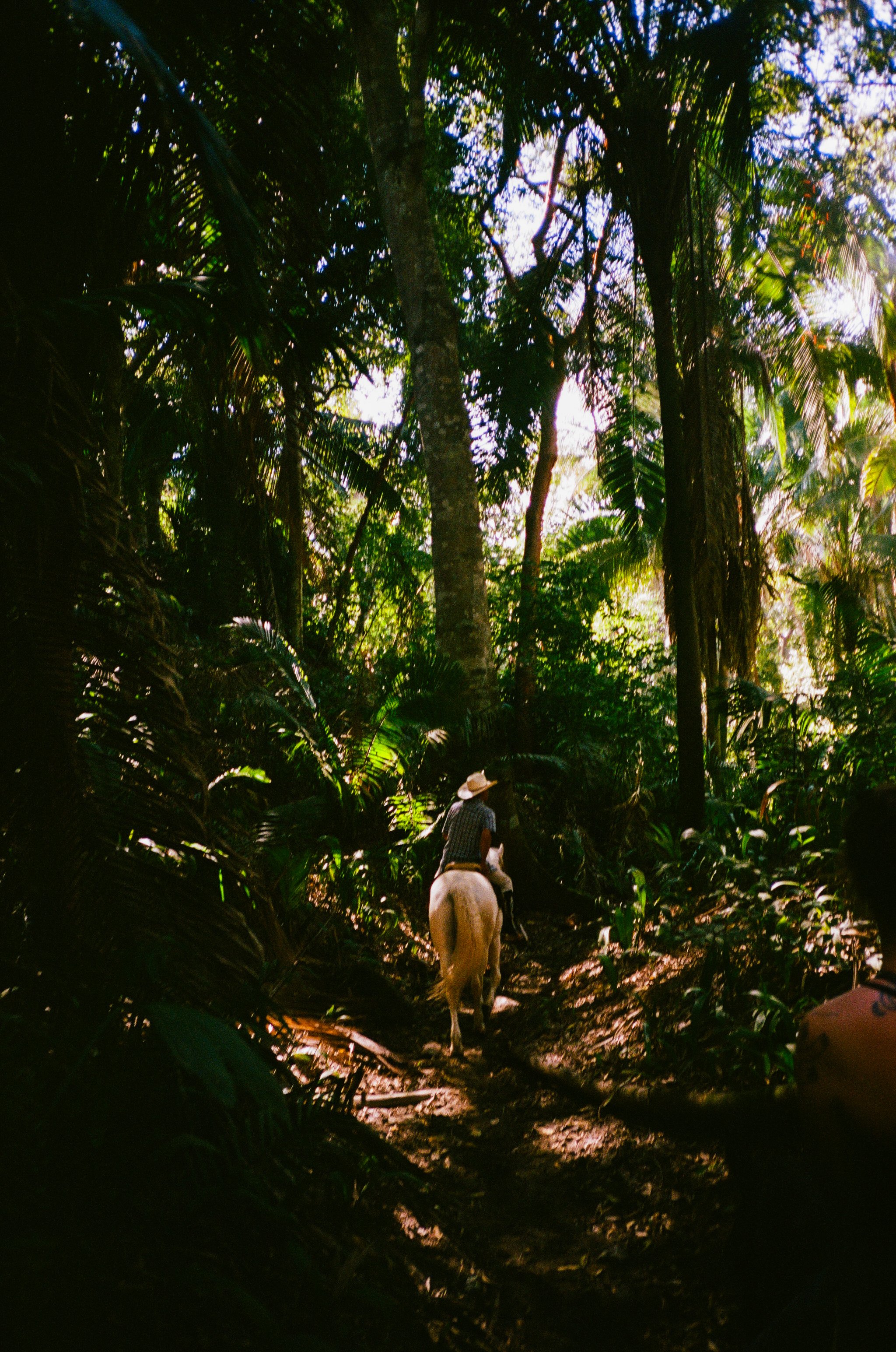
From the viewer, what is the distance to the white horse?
585 centimetres

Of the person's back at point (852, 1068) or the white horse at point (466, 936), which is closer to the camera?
the person's back at point (852, 1068)

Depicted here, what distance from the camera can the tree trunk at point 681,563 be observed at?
22.5ft

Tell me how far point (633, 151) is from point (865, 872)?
661cm

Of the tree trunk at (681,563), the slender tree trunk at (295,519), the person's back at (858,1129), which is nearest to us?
the person's back at (858,1129)

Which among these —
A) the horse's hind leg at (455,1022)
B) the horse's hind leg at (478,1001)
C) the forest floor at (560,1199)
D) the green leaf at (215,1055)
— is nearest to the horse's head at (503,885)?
the horse's hind leg at (478,1001)

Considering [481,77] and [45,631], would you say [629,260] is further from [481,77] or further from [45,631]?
[45,631]

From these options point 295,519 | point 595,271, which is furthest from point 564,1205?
point 595,271

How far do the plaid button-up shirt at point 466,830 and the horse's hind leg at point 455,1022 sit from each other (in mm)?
960

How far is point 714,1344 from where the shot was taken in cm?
263

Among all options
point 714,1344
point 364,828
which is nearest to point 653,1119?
point 714,1344

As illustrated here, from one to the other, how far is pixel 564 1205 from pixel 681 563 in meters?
4.96

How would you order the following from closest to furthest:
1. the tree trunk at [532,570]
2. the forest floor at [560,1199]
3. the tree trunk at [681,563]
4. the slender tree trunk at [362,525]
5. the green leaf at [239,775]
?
the forest floor at [560,1199], the green leaf at [239,775], the tree trunk at [681,563], the tree trunk at [532,570], the slender tree trunk at [362,525]

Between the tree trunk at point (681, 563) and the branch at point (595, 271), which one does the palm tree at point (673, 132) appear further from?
the branch at point (595, 271)

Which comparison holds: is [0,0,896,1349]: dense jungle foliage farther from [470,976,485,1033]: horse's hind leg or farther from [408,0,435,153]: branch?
[470,976,485,1033]: horse's hind leg
